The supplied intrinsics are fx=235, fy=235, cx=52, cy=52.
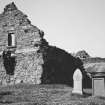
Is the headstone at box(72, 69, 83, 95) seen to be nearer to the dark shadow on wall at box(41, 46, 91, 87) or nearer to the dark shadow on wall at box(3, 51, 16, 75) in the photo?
the dark shadow on wall at box(41, 46, 91, 87)

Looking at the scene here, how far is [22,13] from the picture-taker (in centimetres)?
2553

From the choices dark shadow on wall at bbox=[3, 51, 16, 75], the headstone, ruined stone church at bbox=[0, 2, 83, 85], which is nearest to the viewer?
the headstone

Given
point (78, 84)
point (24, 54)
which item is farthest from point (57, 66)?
point (78, 84)

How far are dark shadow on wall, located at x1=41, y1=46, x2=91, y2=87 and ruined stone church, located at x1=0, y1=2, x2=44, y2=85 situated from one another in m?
0.87

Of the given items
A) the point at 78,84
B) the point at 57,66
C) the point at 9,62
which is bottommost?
the point at 78,84

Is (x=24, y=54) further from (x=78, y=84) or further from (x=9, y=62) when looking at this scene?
(x=78, y=84)

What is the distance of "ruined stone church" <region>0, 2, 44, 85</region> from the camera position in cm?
2403

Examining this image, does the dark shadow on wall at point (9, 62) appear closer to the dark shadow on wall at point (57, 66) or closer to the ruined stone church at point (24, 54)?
the ruined stone church at point (24, 54)

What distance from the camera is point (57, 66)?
2691 centimetres

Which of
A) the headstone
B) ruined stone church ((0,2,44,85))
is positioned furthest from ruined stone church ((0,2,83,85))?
the headstone

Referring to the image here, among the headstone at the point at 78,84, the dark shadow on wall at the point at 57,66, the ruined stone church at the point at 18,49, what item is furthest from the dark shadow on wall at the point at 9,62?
the headstone at the point at 78,84

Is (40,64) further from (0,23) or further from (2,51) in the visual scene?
(0,23)

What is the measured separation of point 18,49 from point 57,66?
493cm

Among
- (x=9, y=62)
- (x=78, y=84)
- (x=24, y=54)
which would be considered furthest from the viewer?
(x=9, y=62)
